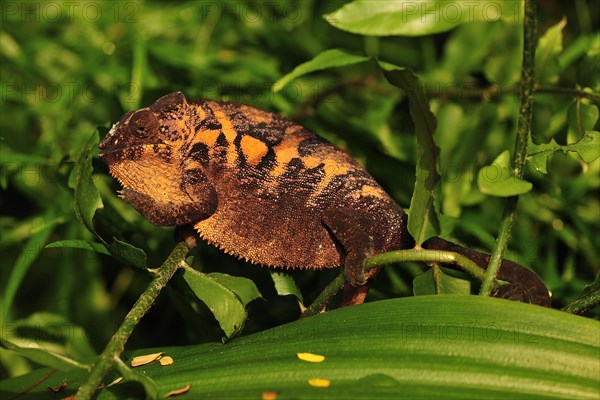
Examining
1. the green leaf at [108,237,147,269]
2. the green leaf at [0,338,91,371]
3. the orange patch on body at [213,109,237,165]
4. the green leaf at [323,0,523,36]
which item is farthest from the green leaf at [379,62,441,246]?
the green leaf at [0,338,91,371]

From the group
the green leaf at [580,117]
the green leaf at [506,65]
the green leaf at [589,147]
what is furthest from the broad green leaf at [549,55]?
the green leaf at [589,147]

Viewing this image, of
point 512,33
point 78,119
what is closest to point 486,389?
point 512,33

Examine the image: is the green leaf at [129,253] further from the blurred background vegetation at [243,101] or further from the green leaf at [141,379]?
the blurred background vegetation at [243,101]

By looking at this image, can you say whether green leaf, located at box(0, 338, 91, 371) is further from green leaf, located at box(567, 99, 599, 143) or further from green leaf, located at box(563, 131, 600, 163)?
green leaf, located at box(567, 99, 599, 143)

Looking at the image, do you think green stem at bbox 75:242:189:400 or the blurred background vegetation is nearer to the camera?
green stem at bbox 75:242:189:400

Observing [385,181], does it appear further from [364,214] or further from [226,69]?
[226,69]

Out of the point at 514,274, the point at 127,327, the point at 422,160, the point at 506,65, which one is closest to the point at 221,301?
the point at 127,327
